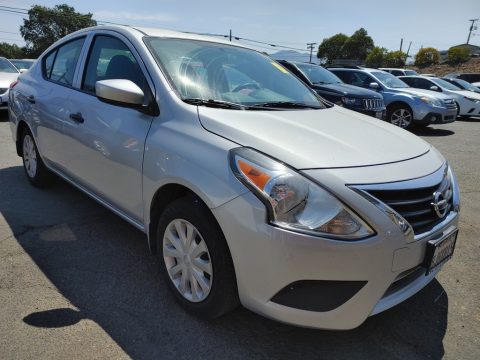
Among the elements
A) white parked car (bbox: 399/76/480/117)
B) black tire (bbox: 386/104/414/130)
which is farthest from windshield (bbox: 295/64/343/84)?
white parked car (bbox: 399/76/480/117)

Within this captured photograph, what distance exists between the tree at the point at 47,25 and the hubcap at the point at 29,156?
66.6 meters

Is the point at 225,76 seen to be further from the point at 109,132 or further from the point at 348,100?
the point at 348,100

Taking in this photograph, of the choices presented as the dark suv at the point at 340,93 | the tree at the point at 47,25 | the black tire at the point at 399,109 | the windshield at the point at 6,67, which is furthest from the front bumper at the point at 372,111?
the tree at the point at 47,25

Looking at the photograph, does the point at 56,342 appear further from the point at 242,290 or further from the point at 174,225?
the point at 242,290

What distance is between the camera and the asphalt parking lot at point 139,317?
7.04 feet

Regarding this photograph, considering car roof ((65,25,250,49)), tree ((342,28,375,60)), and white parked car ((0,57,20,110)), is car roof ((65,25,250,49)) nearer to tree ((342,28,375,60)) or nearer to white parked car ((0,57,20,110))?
white parked car ((0,57,20,110))

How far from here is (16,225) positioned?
3.56 metres

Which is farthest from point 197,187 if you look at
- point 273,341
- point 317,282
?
point 273,341

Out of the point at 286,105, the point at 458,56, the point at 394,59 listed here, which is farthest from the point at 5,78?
the point at 394,59

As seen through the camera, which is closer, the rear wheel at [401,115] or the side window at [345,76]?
the rear wheel at [401,115]

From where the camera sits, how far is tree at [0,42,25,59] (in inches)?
2784

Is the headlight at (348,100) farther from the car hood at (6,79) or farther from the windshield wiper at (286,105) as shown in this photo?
the car hood at (6,79)

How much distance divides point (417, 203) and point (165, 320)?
1.52 meters

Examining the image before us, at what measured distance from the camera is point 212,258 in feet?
6.86
